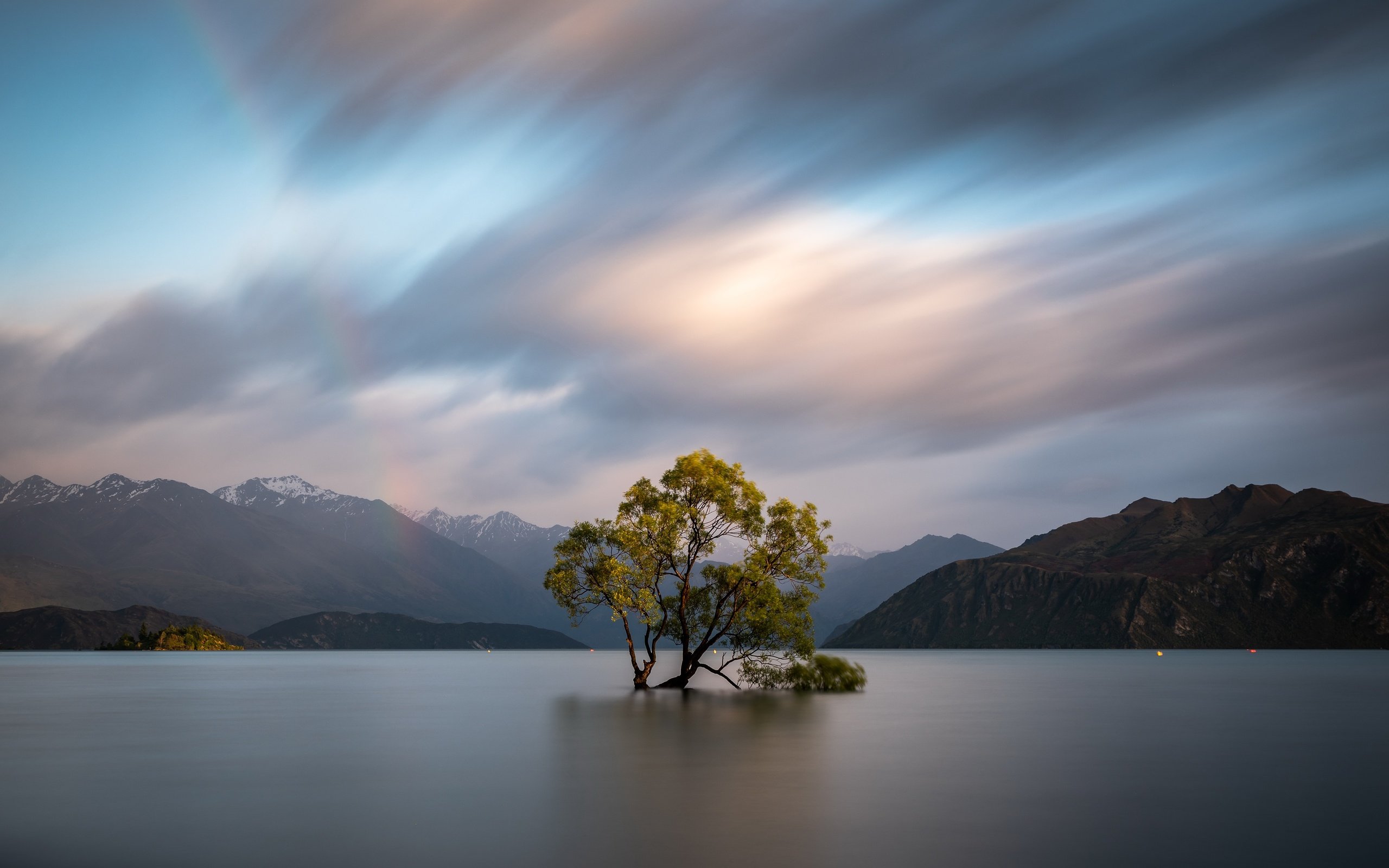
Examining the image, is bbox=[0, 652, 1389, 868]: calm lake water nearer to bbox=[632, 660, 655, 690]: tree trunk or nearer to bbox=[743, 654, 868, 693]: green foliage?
bbox=[743, 654, 868, 693]: green foliage

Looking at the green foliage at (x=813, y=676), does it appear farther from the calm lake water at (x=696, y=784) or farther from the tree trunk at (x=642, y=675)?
the calm lake water at (x=696, y=784)

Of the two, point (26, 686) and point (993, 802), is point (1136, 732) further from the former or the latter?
point (26, 686)

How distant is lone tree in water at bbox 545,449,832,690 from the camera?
7388 centimetres

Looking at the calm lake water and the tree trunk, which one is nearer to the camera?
the calm lake water

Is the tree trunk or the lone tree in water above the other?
the lone tree in water

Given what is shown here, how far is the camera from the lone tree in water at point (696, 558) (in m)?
73.9

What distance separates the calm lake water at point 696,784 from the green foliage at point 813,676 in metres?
15.4

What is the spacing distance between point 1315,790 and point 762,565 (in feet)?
152

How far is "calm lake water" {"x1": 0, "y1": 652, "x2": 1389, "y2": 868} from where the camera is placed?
21062mm

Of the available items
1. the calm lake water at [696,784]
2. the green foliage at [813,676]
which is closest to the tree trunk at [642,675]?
the green foliage at [813,676]

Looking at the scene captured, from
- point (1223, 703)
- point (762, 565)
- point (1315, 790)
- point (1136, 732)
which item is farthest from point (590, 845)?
point (1223, 703)

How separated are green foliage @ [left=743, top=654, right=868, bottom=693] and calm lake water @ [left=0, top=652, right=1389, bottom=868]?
1538 centimetres

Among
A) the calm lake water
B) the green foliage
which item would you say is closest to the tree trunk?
the green foliage

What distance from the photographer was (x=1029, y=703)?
74.0m
